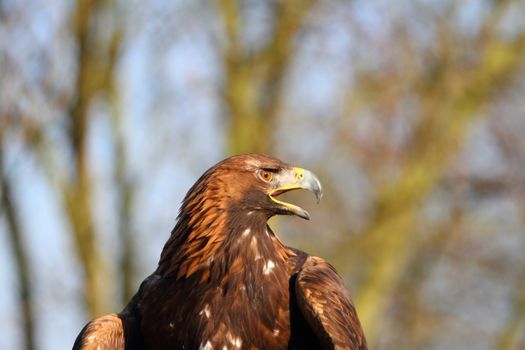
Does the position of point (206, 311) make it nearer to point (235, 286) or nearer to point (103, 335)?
point (235, 286)

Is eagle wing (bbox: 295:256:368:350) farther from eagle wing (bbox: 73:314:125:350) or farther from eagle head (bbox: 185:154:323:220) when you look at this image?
eagle wing (bbox: 73:314:125:350)

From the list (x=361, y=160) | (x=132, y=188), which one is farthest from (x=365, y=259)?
(x=361, y=160)

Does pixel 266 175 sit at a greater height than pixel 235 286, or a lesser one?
greater

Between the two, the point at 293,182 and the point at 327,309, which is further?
the point at 293,182

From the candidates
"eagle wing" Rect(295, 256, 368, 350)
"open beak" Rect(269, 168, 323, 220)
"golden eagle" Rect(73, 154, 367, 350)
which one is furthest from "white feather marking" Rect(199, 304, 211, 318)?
"open beak" Rect(269, 168, 323, 220)

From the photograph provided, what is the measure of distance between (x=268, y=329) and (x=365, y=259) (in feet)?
36.4

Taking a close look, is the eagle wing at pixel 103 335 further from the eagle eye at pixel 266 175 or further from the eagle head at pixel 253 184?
the eagle eye at pixel 266 175

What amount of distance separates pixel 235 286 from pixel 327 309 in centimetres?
60

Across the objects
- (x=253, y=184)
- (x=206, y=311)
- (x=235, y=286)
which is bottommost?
(x=206, y=311)

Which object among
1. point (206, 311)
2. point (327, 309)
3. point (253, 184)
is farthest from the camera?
point (253, 184)

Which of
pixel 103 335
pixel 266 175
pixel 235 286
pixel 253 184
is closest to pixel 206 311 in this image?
pixel 235 286

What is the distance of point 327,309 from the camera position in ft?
23.3

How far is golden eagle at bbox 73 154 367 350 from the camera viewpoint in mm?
7238

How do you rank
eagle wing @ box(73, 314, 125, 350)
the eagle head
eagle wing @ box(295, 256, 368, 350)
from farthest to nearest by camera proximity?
the eagle head → eagle wing @ box(73, 314, 125, 350) → eagle wing @ box(295, 256, 368, 350)
